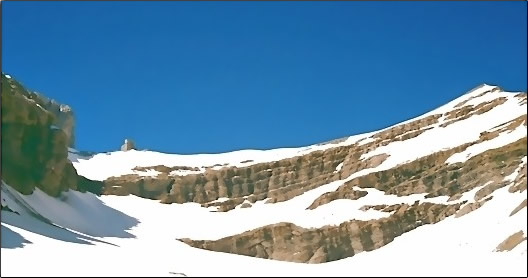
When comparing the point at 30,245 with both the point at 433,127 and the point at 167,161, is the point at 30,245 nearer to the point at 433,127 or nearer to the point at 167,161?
the point at 433,127

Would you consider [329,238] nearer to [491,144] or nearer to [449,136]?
[491,144]

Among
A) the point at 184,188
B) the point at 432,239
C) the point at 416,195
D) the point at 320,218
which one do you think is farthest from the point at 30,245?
the point at 184,188

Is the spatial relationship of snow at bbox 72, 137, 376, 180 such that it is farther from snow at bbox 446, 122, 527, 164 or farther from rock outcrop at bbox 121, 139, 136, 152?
snow at bbox 446, 122, 527, 164

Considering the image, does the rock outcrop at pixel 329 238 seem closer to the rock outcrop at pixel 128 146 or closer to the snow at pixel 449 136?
the snow at pixel 449 136

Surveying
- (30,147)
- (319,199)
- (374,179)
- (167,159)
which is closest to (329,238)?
(319,199)

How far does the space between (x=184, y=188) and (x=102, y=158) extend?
86.1ft

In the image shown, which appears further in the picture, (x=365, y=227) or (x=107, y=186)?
(x=107, y=186)

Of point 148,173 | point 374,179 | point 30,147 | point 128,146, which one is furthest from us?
point 128,146

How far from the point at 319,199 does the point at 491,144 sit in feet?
68.7

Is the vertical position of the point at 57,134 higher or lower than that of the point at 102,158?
lower

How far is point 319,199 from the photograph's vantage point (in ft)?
238

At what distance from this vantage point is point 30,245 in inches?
894

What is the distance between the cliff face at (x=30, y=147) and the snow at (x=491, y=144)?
44.0 metres

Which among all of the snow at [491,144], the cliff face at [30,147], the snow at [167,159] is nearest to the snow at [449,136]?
the snow at [491,144]
